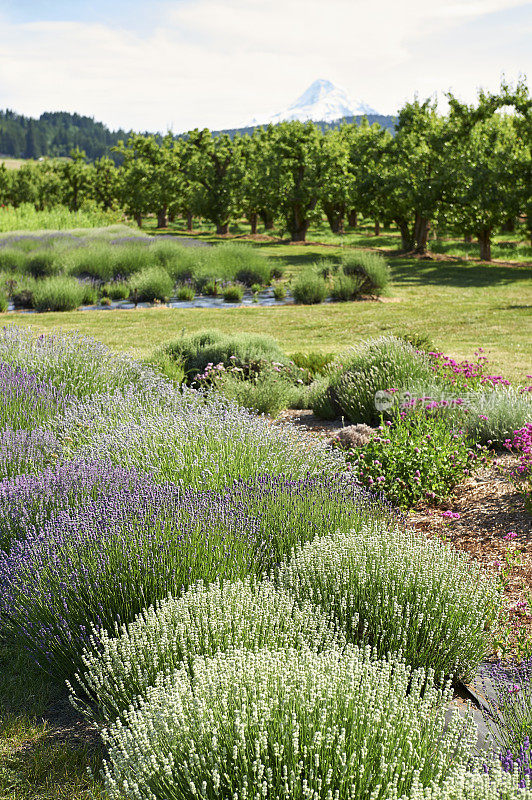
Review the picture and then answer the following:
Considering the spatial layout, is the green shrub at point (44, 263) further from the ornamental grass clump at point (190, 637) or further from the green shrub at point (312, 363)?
the ornamental grass clump at point (190, 637)

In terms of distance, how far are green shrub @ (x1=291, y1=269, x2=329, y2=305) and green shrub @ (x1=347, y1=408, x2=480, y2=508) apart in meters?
11.4

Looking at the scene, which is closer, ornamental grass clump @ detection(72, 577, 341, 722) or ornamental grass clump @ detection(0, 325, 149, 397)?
ornamental grass clump @ detection(72, 577, 341, 722)

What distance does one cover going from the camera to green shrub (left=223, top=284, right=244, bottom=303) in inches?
691

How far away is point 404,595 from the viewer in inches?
123

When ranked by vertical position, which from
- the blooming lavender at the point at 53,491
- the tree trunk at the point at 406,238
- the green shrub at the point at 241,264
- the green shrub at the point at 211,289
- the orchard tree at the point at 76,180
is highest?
the orchard tree at the point at 76,180

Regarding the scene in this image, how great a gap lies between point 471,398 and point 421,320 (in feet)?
26.3

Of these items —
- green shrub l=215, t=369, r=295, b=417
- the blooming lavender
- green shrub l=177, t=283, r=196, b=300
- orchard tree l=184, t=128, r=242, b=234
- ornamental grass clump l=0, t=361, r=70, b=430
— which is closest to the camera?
the blooming lavender

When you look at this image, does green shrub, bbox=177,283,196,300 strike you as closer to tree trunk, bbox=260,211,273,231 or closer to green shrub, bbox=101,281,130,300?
green shrub, bbox=101,281,130,300

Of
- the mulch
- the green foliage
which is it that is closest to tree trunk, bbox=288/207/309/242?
the green foliage

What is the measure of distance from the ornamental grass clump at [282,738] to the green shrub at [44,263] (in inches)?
714

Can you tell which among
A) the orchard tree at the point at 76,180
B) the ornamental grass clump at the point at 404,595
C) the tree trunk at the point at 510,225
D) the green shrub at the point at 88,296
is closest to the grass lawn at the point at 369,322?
the green shrub at the point at 88,296

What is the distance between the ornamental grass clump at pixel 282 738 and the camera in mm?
1920

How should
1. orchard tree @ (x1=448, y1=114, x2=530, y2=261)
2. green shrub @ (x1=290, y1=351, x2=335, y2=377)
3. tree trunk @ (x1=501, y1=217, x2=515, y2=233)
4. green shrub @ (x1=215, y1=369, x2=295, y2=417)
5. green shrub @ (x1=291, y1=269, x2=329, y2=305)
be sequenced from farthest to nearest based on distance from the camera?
1. tree trunk @ (x1=501, y1=217, x2=515, y2=233)
2. orchard tree @ (x1=448, y1=114, x2=530, y2=261)
3. green shrub @ (x1=291, y1=269, x2=329, y2=305)
4. green shrub @ (x1=290, y1=351, x2=335, y2=377)
5. green shrub @ (x1=215, y1=369, x2=295, y2=417)

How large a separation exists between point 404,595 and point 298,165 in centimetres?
3077
